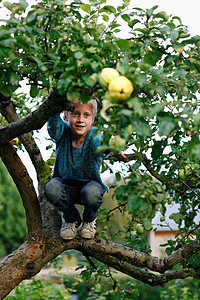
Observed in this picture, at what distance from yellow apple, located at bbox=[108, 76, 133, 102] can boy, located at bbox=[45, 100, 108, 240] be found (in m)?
0.84

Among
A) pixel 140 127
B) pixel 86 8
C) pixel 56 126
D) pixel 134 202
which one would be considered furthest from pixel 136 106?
pixel 56 126

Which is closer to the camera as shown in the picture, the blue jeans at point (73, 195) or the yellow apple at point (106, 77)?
the yellow apple at point (106, 77)

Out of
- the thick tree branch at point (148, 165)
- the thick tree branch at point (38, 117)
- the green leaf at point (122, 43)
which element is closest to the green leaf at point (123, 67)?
the green leaf at point (122, 43)

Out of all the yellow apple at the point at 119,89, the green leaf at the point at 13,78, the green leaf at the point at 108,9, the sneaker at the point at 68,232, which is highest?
the green leaf at the point at 108,9

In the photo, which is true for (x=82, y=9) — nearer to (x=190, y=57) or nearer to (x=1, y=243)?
(x=190, y=57)

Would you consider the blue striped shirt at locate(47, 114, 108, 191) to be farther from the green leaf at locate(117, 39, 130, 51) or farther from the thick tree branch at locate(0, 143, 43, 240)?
the green leaf at locate(117, 39, 130, 51)

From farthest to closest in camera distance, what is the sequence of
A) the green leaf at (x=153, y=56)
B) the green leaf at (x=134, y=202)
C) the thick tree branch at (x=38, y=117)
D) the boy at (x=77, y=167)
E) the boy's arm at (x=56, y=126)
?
the boy at (x=77, y=167) < the boy's arm at (x=56, y=126) < the thick tree branch at (x=38, y=117) < the green leaf at (x=153, y=56) < the green leaf at (x=134, y=202)

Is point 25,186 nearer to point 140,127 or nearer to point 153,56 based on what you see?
point 153,56

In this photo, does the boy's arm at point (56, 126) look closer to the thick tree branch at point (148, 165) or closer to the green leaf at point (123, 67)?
the thick tree branch at point (148, 165)

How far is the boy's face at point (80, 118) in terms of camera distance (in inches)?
69.1

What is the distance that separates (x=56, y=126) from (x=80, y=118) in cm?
13

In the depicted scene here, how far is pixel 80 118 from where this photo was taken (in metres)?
1.75

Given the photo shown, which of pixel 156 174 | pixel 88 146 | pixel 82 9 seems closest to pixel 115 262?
pixel 156 174

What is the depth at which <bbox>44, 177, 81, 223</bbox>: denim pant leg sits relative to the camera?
5.99 feet
